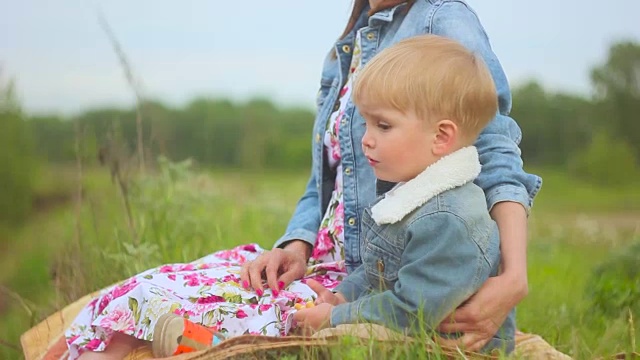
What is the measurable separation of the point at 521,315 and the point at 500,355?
1.86 metres

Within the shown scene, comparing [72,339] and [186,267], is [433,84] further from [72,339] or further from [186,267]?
[72,339]

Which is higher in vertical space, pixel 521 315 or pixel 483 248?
pixel 483 248

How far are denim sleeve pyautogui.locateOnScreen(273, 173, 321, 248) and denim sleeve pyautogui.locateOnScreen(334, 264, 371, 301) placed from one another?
17.8 inches

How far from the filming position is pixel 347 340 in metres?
2.17

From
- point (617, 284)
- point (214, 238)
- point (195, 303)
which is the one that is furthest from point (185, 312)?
point (214, 238)

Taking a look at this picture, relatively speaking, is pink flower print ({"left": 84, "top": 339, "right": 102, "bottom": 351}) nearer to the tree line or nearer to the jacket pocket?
the jacket pocket

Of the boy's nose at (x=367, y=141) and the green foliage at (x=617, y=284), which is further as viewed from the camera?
the green foliage at (x=617, y=284)

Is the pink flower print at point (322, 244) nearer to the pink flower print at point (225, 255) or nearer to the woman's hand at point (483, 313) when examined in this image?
the pink flower print at point (225, 255)

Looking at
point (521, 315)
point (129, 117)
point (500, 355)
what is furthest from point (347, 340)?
point (129, 117)

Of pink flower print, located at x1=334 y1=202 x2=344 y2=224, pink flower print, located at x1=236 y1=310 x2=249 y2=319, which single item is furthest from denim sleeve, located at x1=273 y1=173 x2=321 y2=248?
pink flower print, located at x1=236 y1=310 x2=249 y2=319

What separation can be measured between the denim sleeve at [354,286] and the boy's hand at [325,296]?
0.7 inches

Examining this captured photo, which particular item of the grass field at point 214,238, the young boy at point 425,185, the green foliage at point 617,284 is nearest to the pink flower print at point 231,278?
the young boy at point 425,185

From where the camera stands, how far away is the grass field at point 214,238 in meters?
3.92

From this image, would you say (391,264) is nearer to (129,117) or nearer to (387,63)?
(387,63)
